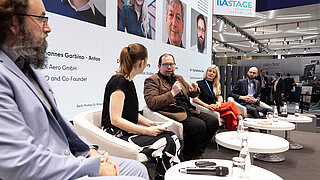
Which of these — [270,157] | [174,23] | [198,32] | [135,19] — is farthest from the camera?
[198,32]

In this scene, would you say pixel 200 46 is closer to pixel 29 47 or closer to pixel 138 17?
pixel 138 17

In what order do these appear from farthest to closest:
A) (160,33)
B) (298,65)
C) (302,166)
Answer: (298,65) < (160,33) < (302,166)

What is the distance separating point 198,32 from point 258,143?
11.6 feet

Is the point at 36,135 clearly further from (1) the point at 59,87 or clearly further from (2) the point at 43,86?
(1) the point at 59,87

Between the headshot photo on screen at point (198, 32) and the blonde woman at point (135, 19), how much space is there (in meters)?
1.66

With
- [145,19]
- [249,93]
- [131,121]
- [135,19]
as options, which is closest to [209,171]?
[131,121]

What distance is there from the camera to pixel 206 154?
337cm

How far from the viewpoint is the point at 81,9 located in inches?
97.9

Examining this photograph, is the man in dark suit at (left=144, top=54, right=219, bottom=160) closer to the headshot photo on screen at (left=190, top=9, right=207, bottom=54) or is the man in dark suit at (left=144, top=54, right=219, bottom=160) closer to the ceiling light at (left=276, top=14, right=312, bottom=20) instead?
the headshot photo on screen at (left=190, top=9, right=207, bottom=54)

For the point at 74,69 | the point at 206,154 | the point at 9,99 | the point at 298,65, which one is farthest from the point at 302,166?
the point at 298,65

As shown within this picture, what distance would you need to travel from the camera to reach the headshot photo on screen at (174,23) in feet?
13.3

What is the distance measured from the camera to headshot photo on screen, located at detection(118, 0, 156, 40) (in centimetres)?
309

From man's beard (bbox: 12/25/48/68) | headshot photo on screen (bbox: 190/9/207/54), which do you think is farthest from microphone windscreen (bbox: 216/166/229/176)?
headshot photo on screen (bbox: 190/9/207/54)

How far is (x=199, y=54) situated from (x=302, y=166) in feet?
10.3
